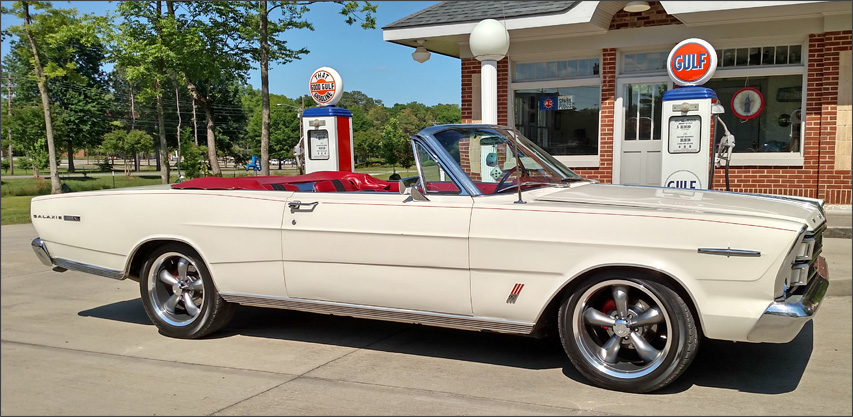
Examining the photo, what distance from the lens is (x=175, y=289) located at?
5.13 m

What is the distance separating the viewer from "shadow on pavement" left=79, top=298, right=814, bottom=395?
402cm

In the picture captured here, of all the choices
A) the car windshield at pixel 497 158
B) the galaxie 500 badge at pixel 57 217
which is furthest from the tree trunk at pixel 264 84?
the car windshield at pixel 497 158

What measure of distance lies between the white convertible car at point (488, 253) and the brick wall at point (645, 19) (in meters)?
7.50

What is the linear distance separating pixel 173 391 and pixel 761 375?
3.43m

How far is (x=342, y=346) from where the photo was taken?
4859mm

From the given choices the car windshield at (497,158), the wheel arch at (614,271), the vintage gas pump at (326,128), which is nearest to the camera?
the wheel arch at (614,271)

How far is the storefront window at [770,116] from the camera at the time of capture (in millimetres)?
10953

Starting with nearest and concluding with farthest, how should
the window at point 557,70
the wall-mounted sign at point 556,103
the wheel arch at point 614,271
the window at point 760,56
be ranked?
the wheel arch at point 614,271 < the window at point 760,56 < the window at point 557,70 < the wall-mounted sign at point 556,103

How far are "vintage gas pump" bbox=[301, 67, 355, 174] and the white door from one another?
4.88 meters

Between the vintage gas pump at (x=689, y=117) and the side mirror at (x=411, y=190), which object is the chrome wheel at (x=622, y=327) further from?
the vintage gas pump at (x=689, y=117)

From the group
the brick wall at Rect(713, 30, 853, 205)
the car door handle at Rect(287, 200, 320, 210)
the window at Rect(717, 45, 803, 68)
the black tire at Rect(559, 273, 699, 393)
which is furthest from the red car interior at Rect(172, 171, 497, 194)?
the brick wall at Rect(713, 30, 853, 205)

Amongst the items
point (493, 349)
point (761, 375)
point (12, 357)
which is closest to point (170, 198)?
point (12, 357)

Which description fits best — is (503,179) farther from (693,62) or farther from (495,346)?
(693,62)

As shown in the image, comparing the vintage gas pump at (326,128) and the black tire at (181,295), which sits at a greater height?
the vintage gas pump at (326,128)
